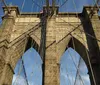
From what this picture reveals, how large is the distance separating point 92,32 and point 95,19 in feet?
3.86

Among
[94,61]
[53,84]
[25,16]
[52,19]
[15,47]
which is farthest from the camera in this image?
[25,16]

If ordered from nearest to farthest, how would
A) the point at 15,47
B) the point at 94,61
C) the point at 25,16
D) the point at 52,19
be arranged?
the point at 94,61
the point at 15,47
the point at 52,19
the point at 25,16

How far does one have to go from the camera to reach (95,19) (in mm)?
14477

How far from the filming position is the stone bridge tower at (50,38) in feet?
39.5

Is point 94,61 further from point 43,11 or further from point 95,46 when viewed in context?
point 43,11

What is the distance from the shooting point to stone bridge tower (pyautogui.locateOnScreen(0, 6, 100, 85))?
12031mm

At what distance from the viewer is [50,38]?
43.1 feet

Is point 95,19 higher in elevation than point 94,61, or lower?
higher

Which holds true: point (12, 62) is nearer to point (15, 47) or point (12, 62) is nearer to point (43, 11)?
point (15, 47)

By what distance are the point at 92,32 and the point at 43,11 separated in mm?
3951

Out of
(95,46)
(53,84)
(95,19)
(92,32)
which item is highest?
(95,19)

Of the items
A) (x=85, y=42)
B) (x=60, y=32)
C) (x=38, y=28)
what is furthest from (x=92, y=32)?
(x=38, y=28)

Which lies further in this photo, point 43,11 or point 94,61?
point 43,11

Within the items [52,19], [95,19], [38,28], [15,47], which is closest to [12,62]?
[15,47]
